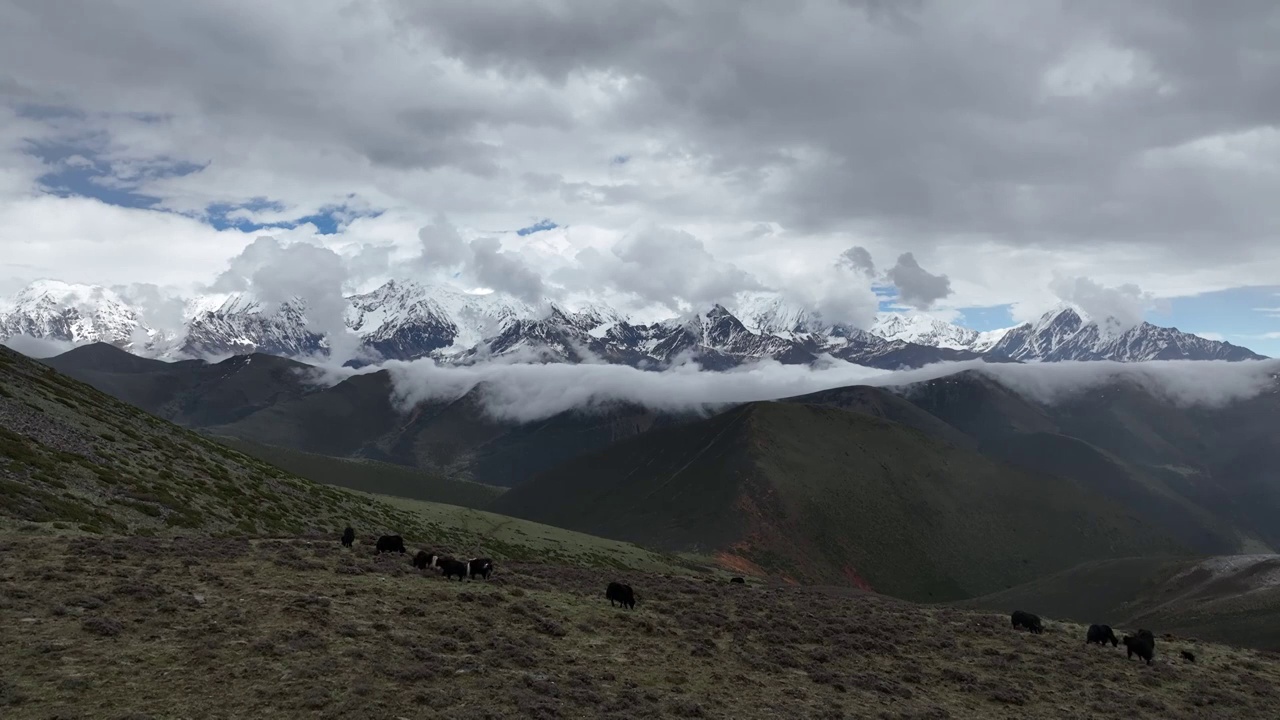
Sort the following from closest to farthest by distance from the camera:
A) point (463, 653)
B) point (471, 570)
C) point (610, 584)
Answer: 1. point (463, 653)
2. point (610, 584)
3. point (471, 570)

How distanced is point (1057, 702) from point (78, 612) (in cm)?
3217

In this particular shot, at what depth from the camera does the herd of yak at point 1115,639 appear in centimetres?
3781

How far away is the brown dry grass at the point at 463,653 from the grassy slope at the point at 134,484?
7545 mm

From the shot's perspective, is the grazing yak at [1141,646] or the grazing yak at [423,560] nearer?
the grazing yak at [1141,646]

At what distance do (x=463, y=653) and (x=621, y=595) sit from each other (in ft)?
37.9

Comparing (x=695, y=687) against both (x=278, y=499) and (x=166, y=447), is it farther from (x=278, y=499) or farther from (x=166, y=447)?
(x=166, y=447)

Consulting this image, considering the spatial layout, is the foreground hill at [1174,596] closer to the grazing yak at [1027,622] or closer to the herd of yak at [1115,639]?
the herd of yak at [1115,639]

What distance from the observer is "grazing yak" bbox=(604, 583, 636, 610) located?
36.0 meters

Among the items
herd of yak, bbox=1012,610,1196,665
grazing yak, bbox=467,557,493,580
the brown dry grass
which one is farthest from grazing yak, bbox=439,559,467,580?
herd of yak, bbox=1012,610,1196,665

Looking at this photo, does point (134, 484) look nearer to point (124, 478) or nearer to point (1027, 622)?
point (124, 478)

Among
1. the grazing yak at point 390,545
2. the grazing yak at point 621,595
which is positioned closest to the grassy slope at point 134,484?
the grazing yak at point 390,545

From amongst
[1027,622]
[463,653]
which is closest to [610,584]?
[463,653]

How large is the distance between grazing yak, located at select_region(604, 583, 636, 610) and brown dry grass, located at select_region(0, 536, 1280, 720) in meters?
0.98

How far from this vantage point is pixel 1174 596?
13088cm
